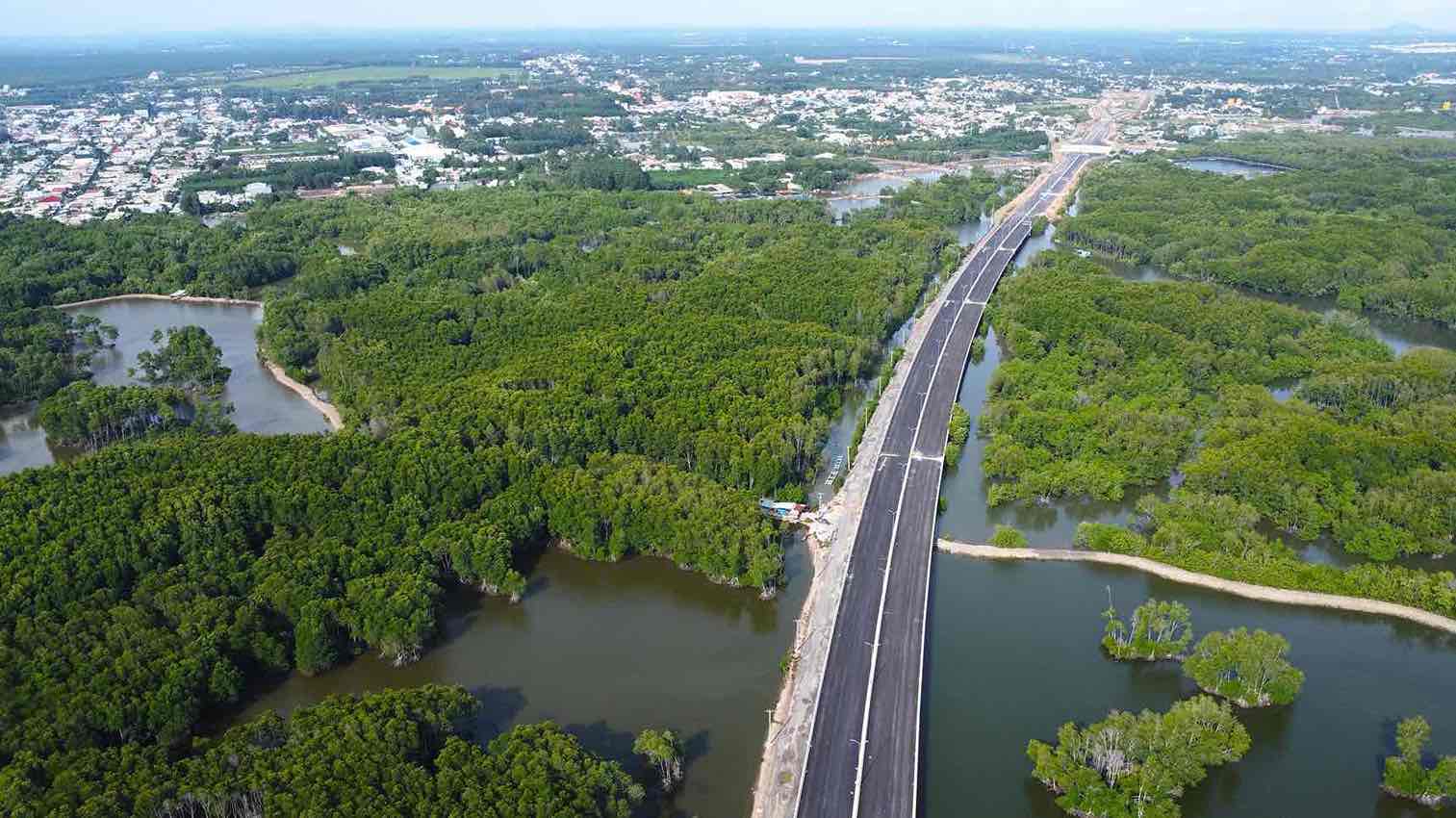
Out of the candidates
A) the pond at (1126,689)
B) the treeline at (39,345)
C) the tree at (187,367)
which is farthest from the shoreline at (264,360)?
the pond at (1126,689)

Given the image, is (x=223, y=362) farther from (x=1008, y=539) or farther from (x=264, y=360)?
(x=1008, y=539)

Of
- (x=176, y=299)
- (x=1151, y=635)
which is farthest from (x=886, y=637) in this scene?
(x=176, y=299)

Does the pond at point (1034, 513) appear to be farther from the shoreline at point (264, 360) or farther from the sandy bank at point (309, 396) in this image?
the sandy bank at point (309, 396)

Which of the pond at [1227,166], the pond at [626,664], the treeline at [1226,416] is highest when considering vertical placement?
the pond at [1227,166]

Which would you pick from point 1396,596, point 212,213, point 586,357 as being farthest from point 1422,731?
point 212,213

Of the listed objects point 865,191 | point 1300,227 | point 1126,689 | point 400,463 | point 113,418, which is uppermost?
point 1300,227

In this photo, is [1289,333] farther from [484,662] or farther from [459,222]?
[459,222]

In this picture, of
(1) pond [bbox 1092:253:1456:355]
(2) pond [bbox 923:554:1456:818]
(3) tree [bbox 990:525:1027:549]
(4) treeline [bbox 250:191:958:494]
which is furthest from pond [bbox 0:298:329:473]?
(1) pond [bbox 1092:253:1456:355]
